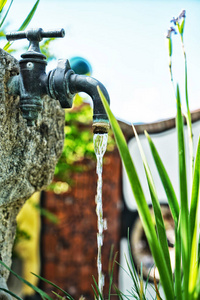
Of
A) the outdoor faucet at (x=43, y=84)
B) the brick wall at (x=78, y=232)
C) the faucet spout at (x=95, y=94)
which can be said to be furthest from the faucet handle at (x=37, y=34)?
the brick wall at (x=78, y=232)

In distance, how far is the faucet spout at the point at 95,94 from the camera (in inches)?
43.7

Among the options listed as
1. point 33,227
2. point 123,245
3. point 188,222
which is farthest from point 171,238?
point 188,222

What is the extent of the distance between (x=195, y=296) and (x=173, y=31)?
0.83 m

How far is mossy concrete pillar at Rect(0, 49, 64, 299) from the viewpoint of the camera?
1.17 metres

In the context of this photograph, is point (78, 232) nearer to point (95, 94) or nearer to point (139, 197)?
point (95, 94)

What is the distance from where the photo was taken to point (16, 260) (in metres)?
3.50

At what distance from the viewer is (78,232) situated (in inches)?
143

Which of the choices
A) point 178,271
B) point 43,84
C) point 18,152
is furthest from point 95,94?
point 178,271

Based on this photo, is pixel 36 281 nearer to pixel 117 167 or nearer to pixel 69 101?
pixel 117 167

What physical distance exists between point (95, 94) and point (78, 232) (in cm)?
269

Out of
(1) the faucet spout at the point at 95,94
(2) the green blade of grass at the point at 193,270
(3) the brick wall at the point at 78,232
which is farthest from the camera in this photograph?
(3) the brick wall at the point at 78,232

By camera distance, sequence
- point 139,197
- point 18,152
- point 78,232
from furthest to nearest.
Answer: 1. point 78,232
2. point 18,152
3. point 139,197

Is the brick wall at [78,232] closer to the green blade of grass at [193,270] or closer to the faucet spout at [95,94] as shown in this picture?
the faucet spout at [95,94]

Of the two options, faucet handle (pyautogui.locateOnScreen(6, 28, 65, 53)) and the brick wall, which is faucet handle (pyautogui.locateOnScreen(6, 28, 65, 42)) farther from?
the brick wall
